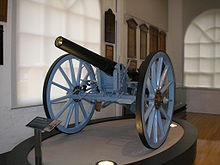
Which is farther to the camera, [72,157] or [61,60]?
[61,60]

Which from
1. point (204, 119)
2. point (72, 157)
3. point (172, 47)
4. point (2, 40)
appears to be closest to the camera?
point (72, 157)

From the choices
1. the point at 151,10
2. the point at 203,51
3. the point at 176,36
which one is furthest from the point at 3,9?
the point at 203,51

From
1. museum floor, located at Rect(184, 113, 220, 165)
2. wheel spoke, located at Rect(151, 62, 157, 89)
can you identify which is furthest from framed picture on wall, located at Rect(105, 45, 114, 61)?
wheel spoke, located at Rect(151, 62, 157, 89)

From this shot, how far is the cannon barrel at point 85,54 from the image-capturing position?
2.67 meters

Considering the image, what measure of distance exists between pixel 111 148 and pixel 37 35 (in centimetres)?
177

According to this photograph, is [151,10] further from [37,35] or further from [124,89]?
[124,89]

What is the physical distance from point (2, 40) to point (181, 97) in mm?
5641

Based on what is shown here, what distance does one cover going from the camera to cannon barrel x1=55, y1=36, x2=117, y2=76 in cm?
267

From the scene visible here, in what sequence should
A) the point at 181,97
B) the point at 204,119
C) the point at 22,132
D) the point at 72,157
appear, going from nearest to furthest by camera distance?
the point at 72,157 < the point at 22,132 < the point at 204,119 < the point at 181,97

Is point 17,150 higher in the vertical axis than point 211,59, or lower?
lower

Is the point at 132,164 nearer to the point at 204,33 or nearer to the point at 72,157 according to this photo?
the point at 72,157

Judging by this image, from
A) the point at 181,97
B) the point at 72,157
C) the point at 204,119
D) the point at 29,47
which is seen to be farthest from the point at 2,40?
the point at 181,97

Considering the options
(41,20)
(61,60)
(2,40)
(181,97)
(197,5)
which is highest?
(197,5)

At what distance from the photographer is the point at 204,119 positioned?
6617 millimetres
